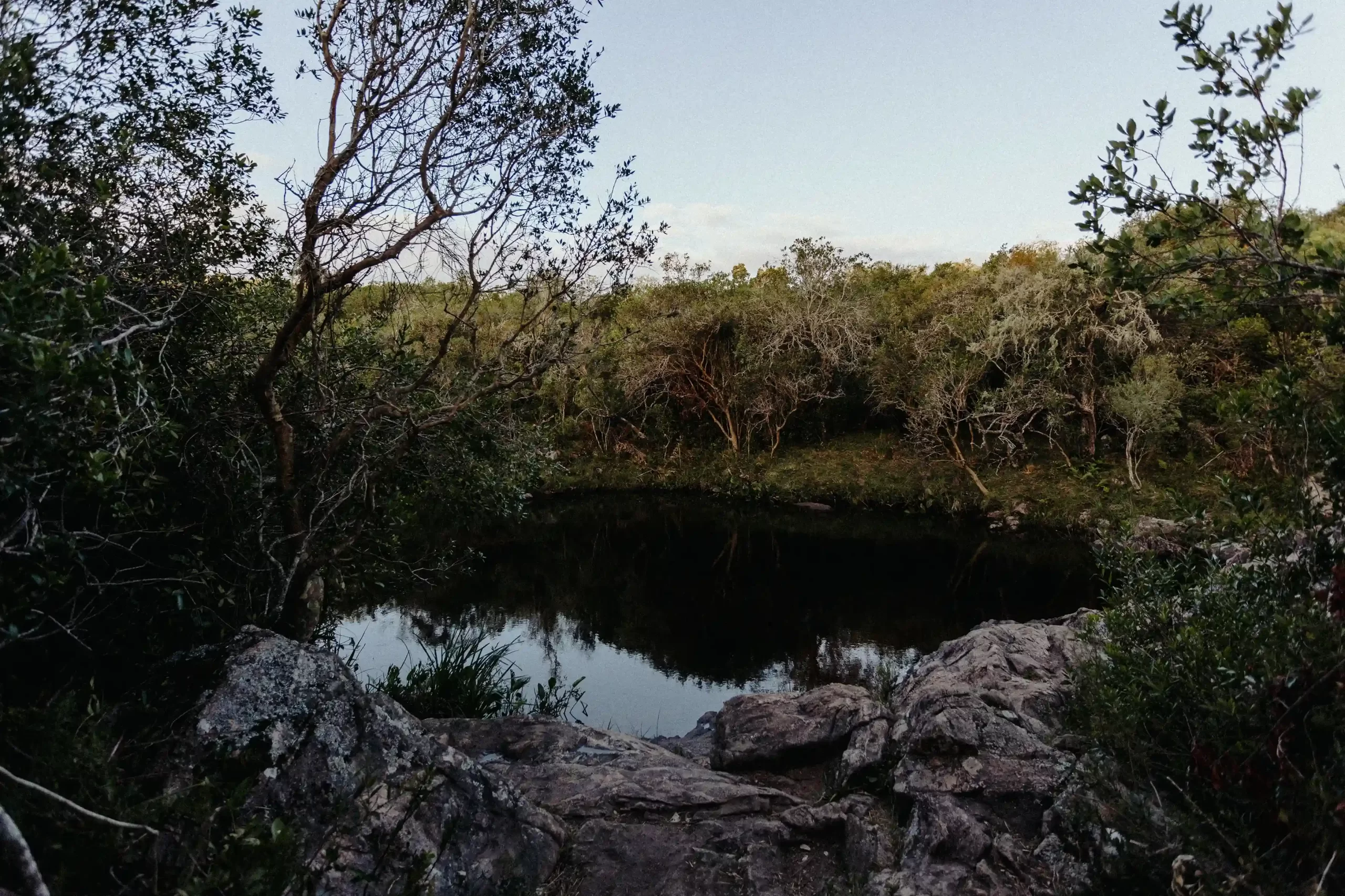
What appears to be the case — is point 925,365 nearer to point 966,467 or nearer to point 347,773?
point 966,467

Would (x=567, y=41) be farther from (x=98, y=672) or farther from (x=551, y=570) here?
(x=551, y=570)

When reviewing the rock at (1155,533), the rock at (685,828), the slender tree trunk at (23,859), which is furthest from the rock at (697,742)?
the rock at (1155,533)

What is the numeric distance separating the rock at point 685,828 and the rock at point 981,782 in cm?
39

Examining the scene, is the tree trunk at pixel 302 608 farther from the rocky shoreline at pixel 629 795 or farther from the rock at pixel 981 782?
the rock at pixel 981 782

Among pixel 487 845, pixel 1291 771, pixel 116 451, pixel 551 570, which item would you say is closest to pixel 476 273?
pixel 116 451

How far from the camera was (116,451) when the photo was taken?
14.9 ft

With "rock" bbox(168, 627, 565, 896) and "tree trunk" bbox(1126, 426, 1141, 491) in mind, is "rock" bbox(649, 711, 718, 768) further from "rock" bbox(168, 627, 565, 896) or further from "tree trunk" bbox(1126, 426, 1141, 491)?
"tree trunk" bbox(1126, 426, 1141, 491)

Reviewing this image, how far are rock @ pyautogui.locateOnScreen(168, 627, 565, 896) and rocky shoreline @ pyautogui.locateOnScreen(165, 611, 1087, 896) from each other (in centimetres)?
1

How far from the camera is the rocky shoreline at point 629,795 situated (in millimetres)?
4703

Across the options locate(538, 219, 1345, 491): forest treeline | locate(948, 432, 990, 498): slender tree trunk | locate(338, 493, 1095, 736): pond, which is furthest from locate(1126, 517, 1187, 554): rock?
locate(948, 432, 990, 498): slender tree trunk

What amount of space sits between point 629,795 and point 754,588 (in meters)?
13.5

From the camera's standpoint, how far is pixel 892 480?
29094mm

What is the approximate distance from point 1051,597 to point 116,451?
1843cm

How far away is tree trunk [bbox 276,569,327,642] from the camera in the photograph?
7586 mm
